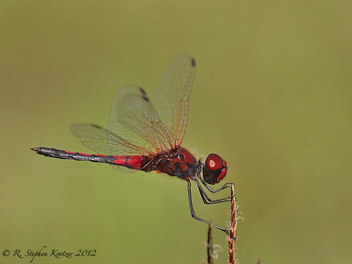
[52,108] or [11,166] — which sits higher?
[52,108]

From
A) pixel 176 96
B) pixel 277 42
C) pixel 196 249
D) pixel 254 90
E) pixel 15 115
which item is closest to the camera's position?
pixel 176 96

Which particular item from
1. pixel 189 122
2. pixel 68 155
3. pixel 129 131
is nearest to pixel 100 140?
pixel 129 131

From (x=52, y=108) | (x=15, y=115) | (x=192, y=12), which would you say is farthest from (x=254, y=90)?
(x=15, y=115)

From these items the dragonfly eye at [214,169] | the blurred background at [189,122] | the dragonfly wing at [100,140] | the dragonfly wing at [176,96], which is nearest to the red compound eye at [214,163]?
the dragonfly eye at [214,169]

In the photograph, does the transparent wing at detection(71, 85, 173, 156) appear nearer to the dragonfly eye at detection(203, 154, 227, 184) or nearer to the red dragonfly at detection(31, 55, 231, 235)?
the red dragonfly at detection(31, 55, 231, 235)

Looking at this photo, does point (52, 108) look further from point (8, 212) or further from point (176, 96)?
point (176, 96)

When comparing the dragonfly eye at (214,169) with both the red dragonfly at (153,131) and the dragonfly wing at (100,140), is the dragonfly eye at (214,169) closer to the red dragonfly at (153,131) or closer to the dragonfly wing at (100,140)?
the red dragonfly at (153,131)

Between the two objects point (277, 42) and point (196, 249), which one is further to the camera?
point (277, 42)

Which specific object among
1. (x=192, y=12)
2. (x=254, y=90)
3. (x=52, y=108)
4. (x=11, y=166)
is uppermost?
(x=192, y=12)

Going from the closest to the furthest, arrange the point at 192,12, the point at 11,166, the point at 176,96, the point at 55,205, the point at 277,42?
the point at 176,96 < the point at 55,205 < the point at 11,166 < the point at 277,42 < the point at 192,12
